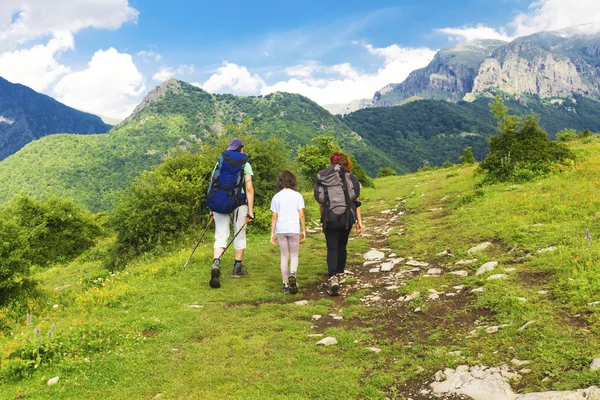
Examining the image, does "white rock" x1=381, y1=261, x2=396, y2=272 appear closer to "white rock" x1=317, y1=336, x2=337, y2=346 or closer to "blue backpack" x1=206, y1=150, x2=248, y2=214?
"blue backpack" x1=206, y1=150, x2=248, y2=214

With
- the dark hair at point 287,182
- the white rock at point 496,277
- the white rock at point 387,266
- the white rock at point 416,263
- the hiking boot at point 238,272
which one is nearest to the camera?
the white rock at point 496,277

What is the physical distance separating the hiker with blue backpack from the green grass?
97 centimetres

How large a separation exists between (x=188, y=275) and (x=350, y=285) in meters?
4.13

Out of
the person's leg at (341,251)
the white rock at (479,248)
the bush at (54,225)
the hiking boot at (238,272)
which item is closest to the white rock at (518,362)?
the person's leg at (341,251)

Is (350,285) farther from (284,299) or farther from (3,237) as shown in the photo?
(3,237)

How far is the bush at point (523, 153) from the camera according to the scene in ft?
54.1

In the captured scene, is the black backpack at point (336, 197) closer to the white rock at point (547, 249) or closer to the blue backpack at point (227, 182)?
the blue backpack at point (227, 182)

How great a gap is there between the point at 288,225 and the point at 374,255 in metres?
3.75

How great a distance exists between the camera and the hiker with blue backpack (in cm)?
932

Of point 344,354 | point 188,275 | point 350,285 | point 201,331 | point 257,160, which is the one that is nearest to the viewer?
point 344,354

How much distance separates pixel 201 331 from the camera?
6.66 metres

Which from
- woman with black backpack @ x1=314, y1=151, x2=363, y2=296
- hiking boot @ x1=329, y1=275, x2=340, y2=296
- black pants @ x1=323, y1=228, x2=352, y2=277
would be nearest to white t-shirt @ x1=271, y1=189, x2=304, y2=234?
woman with black backpack @ x1=314, y1=151, x2=363, y2=296

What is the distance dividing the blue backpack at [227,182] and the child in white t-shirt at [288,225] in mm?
1212

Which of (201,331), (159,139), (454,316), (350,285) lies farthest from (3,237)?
(159,139)
